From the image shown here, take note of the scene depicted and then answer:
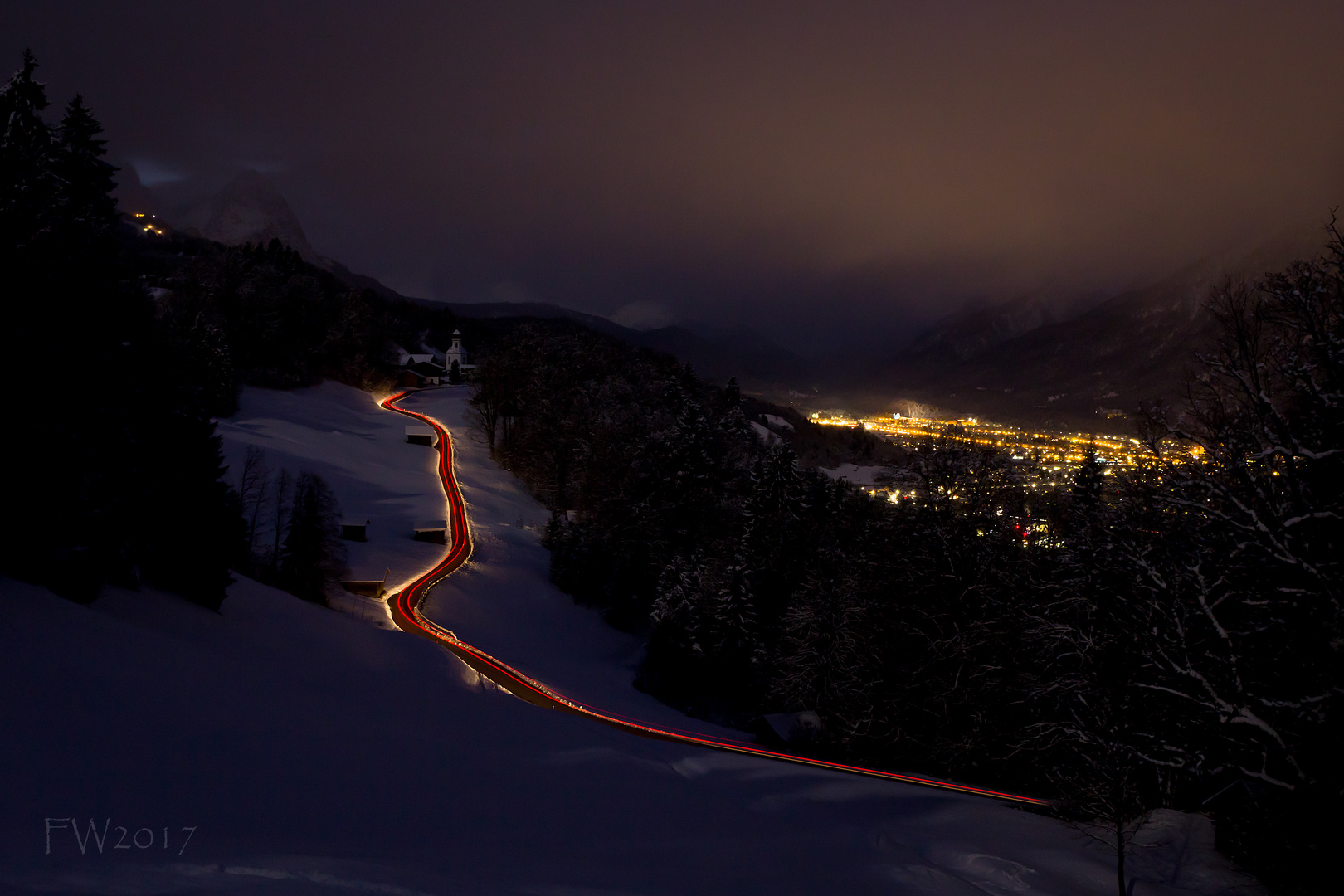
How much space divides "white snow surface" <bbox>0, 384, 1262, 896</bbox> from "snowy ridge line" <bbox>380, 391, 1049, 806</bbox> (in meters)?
2.12

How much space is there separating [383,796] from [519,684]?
15734 millimetres

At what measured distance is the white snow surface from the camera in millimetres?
6000

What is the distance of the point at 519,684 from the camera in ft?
77.6

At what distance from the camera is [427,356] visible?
10788 centimetres

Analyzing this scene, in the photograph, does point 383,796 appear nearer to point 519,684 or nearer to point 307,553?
point 519,684

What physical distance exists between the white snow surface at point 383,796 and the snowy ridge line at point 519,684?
2115 millimetres

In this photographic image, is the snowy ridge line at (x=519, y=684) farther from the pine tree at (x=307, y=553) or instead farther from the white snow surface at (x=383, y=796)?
the pine tree at (x=307, y=553)

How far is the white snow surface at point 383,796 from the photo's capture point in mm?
6000

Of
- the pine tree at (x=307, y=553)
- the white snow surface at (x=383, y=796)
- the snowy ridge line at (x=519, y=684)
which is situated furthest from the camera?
the pine tree at (x=307, y=553)

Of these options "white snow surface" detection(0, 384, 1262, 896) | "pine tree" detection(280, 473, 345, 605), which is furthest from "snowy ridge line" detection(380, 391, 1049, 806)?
"pine tree" detection(280, 473, 345, 605)

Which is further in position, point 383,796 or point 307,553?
point 307,553

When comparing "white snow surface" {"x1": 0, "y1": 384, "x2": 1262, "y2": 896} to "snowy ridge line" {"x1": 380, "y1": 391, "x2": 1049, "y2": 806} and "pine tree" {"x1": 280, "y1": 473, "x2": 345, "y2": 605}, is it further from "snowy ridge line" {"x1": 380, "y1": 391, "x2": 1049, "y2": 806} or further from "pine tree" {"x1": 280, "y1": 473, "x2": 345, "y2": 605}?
"pine tree" {"x1": 280, "y1": 473, "x2": 345, "y2": 605}

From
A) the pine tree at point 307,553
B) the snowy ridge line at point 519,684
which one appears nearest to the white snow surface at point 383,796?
the snowy ridge line at point 519,684

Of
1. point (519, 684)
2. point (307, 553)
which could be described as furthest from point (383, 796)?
point (307, 553)
